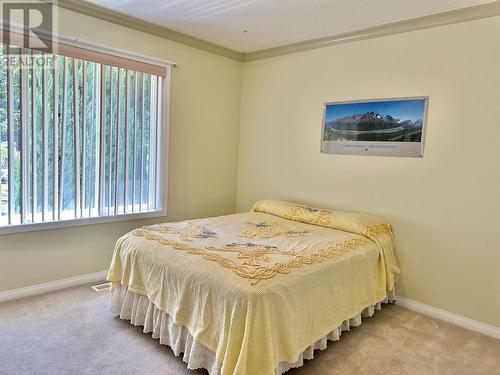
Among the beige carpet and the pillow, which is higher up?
the pillow

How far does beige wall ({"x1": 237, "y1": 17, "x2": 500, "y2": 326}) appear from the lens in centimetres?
272

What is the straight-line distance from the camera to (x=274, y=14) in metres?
3.06

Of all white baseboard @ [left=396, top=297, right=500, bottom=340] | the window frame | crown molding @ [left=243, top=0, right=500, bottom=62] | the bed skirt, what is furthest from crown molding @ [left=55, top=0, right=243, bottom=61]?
white baseboard @ [left=396, top=297, right=500, bottom=340]

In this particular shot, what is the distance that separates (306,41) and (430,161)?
171cm

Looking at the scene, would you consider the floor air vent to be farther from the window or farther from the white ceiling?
the white ceiling

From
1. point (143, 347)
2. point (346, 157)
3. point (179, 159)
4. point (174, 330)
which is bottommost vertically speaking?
point (143, 347)

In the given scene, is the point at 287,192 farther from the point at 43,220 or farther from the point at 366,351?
the point at 43,220

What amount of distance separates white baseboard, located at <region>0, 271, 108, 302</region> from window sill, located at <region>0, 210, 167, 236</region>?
0.48 m

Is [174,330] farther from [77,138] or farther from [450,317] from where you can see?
[450,317]

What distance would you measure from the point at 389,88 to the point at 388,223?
1.17 metres

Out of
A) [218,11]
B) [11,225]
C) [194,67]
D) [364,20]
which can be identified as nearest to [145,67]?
[194,67]

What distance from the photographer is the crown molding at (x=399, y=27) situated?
2.69 m

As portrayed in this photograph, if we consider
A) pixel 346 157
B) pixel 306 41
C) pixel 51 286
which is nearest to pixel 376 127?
pixel 346 157

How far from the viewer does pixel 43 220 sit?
9.84 feet
